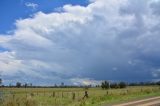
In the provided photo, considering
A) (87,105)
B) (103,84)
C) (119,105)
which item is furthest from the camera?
(103,84)

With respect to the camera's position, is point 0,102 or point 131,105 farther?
point 131,105

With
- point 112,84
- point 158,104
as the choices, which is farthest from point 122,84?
point 158,104

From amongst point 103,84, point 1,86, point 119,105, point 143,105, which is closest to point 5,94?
point 1,86

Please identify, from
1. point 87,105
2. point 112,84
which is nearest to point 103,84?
point 112,84

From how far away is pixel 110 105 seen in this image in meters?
24.2

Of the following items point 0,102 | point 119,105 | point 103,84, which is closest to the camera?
point 0,102

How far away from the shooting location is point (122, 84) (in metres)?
148

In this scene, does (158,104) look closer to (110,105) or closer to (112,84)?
(110,105)

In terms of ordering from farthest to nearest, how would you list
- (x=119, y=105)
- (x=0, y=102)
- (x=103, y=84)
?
1. (x=103, y=84)
2. (x=119, y=105)
3. (x=0, y=102)

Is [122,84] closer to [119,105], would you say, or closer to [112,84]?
[112,84]

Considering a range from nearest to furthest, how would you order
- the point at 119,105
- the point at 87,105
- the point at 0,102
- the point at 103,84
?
1. the point at 0,102
2. the point at 119,105
3. the point at 87,105
4. the point at 103,84

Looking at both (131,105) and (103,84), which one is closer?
(131,105)

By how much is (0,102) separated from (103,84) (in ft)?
395

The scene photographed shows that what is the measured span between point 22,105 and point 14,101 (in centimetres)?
66
